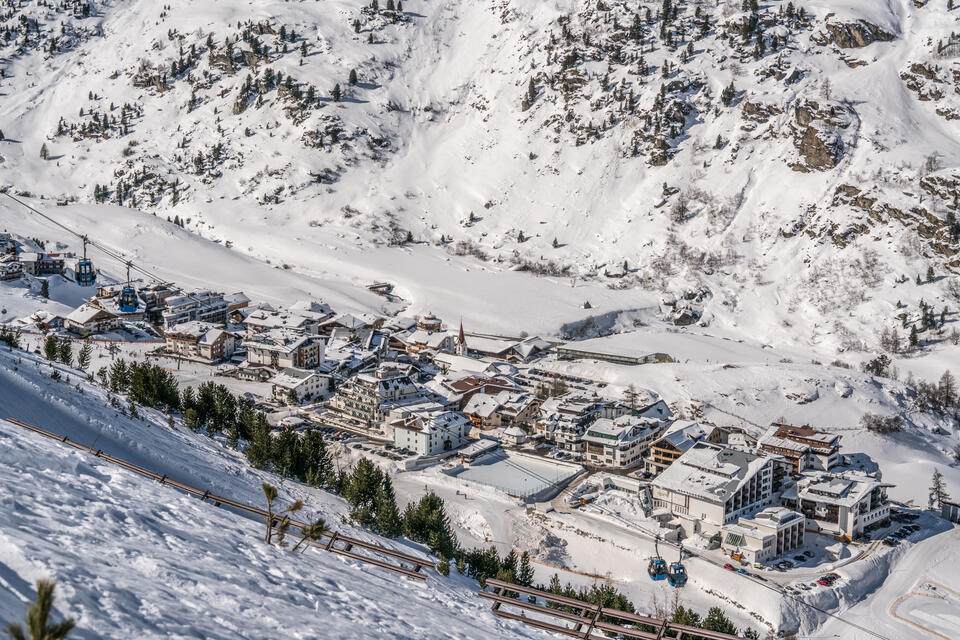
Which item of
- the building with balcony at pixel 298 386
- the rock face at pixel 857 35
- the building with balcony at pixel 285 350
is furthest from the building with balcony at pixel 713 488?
the rock face at pixel 857 35

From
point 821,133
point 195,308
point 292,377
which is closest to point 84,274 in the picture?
point 195,308

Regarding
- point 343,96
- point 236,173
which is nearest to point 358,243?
point 236,173

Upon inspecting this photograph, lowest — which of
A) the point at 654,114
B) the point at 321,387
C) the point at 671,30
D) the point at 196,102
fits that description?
the point at 321,387

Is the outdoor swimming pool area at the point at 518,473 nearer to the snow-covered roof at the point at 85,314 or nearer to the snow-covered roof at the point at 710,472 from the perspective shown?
the snow-covered roof at the point at 710,472

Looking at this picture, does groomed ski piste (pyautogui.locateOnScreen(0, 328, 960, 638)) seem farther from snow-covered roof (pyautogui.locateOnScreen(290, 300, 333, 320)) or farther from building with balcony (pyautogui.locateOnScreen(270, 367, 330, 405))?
snow-covered roof (pyautogui.locateOnScreen(290, 300, 333, 320))

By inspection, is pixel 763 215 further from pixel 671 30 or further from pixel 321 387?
pixel 321 387

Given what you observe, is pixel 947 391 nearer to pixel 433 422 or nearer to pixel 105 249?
pixel 433 422
